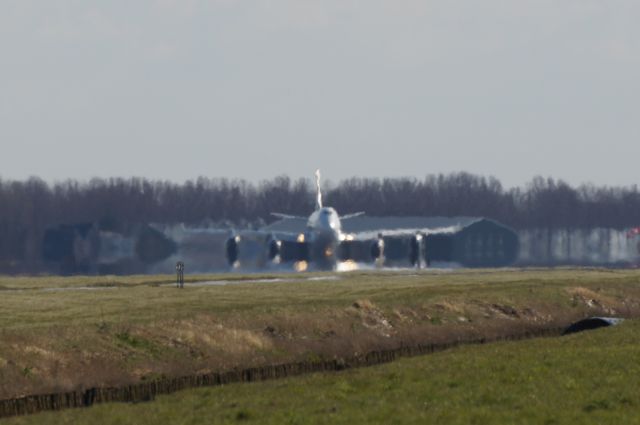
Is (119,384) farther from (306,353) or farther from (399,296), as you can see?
(399,296)

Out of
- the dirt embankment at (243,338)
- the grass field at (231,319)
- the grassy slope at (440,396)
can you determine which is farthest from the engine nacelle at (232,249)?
the grassy slope at (440,396)

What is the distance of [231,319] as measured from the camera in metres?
67.6

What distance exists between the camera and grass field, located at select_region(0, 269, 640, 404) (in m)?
55.9

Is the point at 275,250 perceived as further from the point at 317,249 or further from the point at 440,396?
the point at 440,396

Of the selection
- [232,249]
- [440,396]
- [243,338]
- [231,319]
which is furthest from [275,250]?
[440,396]

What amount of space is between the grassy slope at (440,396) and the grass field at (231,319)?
28.0 ft

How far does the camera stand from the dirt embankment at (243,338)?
178 feet

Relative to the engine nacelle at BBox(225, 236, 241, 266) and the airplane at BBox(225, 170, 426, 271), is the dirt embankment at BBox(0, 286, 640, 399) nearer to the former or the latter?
the airplane at BBox(225, 170, 426, 271)

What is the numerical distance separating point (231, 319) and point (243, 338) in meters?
3.11

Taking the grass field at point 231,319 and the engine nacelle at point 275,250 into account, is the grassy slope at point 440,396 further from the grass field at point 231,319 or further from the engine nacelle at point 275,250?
the engine nacelle at point 275,250

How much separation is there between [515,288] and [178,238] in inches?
4317

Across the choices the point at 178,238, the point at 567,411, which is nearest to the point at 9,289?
the point at 567,411

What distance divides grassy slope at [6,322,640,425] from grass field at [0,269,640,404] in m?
8.55

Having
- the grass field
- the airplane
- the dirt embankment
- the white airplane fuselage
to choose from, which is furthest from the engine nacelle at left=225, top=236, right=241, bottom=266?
the dirt embankment
